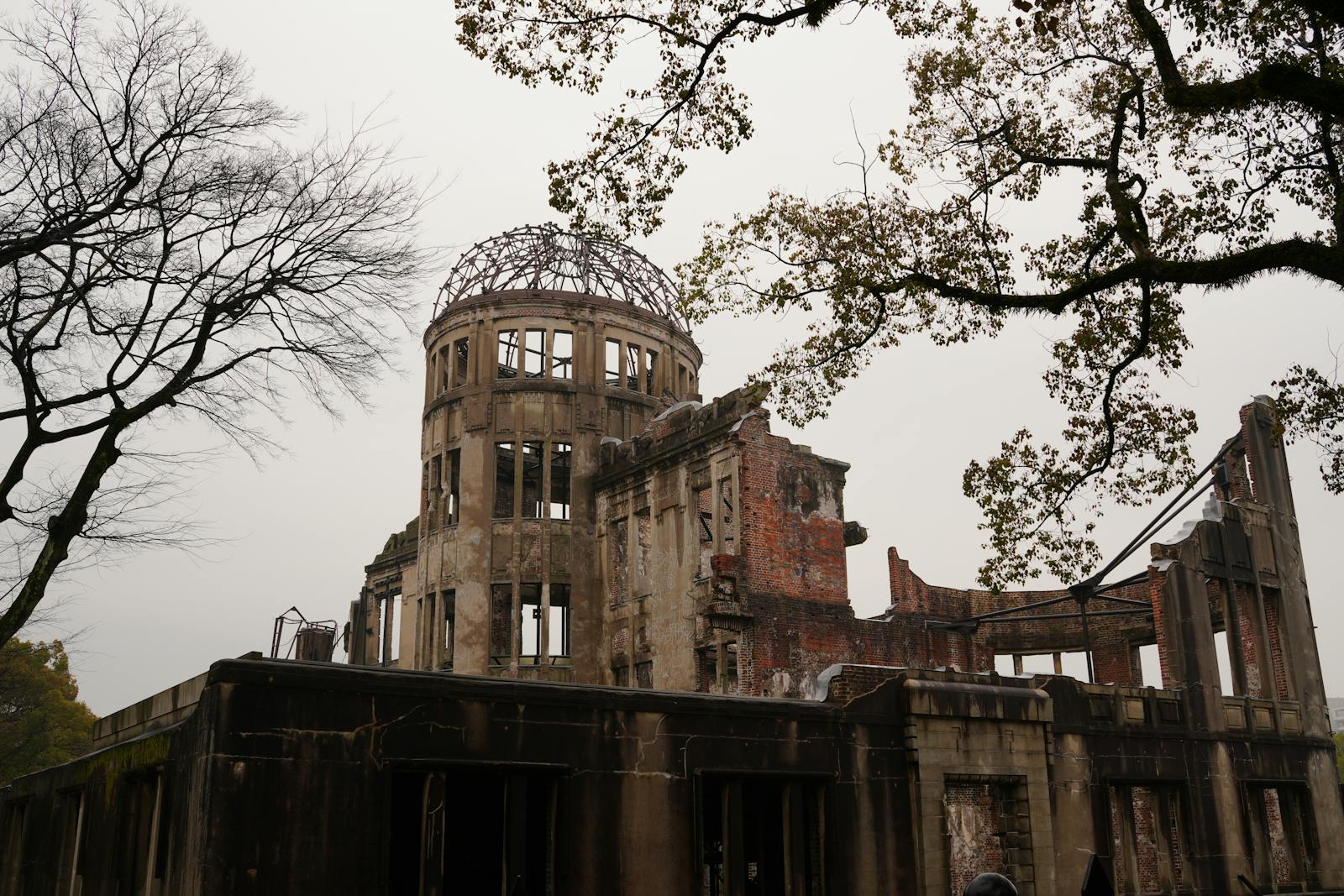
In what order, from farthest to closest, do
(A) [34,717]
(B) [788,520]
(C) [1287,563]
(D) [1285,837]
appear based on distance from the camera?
1. (A) [34,717]
2. (B) [788,520]
3. (C) [1287,563]
4. (D) [1285,837]

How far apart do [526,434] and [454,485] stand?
267 cm

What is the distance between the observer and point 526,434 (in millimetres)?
32188

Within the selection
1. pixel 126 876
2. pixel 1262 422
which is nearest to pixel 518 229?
pixel 1262 422

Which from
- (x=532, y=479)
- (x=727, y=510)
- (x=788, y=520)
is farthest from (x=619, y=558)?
(x=788, y=520)

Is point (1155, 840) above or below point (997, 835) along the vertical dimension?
below

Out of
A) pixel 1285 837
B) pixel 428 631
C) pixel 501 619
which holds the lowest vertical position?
pixel 1285 837

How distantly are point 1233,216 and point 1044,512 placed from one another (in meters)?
4.40

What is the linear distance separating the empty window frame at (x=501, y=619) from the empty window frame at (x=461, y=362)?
5.83 metres

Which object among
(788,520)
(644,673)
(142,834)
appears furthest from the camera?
(644,673)

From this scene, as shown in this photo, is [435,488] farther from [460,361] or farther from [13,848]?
[13,848]

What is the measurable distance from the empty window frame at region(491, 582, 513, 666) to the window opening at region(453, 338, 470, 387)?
5.84 metres

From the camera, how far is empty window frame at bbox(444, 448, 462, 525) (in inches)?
1281

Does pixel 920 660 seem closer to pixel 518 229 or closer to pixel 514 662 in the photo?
pixel 514 662

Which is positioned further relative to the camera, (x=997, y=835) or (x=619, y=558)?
(x=619, y=558)
